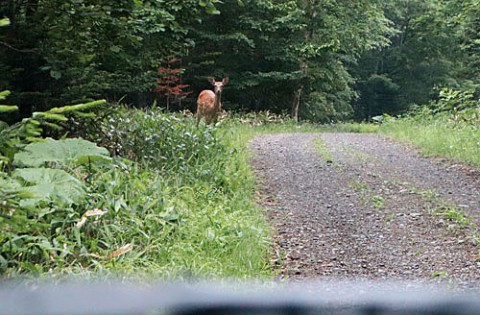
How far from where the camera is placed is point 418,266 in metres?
4.61

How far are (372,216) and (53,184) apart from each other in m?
3.40

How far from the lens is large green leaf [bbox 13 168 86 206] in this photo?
12.2 feet

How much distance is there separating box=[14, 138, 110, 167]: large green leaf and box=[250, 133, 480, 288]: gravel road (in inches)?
67.6

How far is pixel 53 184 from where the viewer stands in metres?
3.98

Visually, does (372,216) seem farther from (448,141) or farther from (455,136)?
(455,136)

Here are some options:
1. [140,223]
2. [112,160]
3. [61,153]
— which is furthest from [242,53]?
[140,223]

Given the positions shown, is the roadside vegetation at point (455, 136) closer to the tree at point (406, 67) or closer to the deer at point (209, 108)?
the deer at point (209, 108)

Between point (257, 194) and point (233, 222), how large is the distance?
6.43 ft

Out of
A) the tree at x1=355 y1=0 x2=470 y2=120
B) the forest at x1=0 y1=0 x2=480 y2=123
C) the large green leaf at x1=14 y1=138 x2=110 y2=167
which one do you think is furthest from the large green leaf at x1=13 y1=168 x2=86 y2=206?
the tree at x1=355 y1=0 x2=470 y2=120

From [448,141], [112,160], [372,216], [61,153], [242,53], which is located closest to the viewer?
[61,153]

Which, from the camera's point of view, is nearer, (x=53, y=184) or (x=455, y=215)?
(x=53, y=184)

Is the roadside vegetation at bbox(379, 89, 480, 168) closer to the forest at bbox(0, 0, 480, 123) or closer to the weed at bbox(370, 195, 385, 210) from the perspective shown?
the forest at bbox(0, 0, 480, 123)

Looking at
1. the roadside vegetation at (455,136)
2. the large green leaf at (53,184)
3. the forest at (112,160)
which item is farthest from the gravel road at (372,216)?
the large green leaf at (53,184)

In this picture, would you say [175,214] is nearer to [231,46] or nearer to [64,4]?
[64,4]
